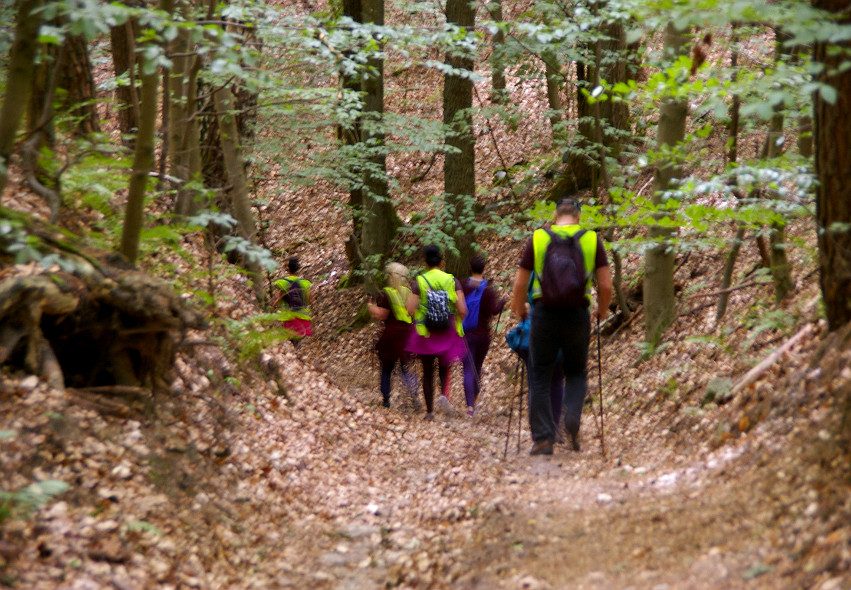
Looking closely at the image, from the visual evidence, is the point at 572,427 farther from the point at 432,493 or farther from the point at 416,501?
the point at 416,501

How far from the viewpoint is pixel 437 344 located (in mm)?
8828

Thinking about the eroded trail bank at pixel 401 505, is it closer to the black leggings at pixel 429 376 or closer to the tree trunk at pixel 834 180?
the tree trunk at pixel 834 180

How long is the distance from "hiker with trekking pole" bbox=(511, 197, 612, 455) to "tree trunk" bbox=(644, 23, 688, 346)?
1.61 m

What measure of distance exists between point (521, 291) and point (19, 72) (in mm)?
4146

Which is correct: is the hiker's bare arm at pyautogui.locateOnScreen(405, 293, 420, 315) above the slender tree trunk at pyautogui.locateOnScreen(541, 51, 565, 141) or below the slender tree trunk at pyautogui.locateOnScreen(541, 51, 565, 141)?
below

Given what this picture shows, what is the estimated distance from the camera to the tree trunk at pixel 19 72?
4.39 metres

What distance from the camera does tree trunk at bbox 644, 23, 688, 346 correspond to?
7508mm

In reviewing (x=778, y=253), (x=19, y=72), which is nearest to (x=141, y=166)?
(x=19, y=72)

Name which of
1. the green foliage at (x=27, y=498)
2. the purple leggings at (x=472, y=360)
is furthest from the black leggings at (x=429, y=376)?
the green foliage at (x=27, y=498)

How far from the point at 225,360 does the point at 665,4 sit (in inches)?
202

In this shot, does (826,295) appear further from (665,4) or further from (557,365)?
(557,365)

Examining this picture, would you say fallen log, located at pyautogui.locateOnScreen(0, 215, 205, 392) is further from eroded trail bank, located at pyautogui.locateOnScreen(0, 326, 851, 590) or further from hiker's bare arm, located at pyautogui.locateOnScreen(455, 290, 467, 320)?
hiker's bare arm, located at pyautogui.locateOnScreen(455, 290, 467, 320)

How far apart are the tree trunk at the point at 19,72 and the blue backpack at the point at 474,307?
5556 mm

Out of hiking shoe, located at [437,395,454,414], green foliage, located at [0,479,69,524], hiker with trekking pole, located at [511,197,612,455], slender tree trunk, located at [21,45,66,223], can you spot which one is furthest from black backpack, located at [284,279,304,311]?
green foliage, located at [0,479,69,524]
